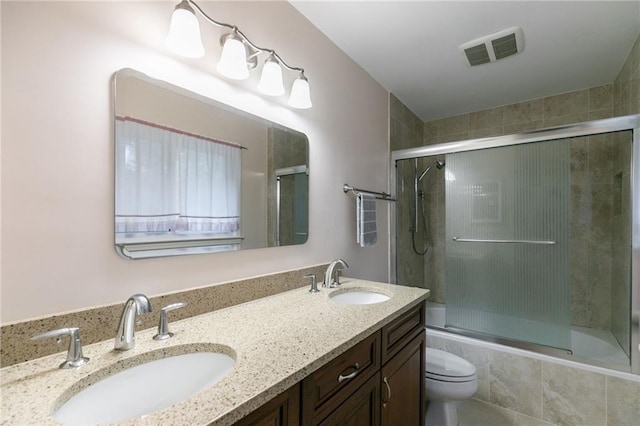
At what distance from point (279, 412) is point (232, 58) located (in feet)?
3.90

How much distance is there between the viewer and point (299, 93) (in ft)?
4.80

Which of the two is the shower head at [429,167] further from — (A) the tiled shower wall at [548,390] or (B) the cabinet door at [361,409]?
(B) the cabinet door at [361,409]

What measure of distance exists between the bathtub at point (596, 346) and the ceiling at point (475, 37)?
1.94m

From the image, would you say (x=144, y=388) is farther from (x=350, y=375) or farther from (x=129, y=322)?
(x=350, y=375)

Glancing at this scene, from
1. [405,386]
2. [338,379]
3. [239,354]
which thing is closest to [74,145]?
[239,354]

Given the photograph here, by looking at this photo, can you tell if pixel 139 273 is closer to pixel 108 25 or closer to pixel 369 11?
pixel 108 25

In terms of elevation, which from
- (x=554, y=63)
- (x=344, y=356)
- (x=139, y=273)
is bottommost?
(x=344, y=356)

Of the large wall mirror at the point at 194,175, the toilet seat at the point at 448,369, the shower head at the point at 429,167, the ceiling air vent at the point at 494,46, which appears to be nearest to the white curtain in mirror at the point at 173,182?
the large wall mirror at the point at 194,175

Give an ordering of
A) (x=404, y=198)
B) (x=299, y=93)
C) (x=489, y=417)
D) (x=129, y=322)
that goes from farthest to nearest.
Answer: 1. (x=404, y=198)
2. (x=489, y=417)
3. (x=299, y=93)
4. (x=129, y=322)

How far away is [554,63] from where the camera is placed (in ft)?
6.92

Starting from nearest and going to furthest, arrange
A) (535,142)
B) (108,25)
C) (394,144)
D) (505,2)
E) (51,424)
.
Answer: (51,424) → (108,25) → (505,2) → (535,142) → (394,144)

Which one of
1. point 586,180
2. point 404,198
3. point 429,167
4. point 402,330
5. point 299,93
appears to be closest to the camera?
point 402,330

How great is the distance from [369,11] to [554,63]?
1.53m

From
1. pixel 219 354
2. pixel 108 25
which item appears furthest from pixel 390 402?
pixel 108 25
